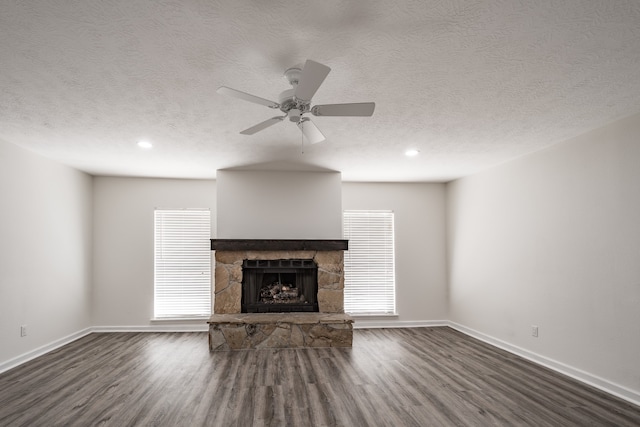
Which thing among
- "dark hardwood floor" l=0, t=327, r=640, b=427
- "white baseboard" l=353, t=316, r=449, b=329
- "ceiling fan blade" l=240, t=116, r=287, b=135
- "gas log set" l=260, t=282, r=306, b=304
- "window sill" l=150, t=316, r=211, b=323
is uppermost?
"ceiling fan blade" l=240, t=116, r=287, b=135

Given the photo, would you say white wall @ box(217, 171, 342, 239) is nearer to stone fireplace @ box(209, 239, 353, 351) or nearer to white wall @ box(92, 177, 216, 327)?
stone fireplace @ box(209, 239, 353, 351)

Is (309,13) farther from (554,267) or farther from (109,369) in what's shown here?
(109,369)

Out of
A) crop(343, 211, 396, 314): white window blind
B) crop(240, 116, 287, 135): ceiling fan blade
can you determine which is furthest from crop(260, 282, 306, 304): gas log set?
crop(240, 116, 287, 135): ceiling fan blade

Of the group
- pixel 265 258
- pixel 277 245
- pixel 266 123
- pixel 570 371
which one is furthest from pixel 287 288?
pixel 570 371

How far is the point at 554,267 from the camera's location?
4.18 meters

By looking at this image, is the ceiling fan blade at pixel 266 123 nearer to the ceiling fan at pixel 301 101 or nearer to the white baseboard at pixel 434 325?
the ceiling fan at pixel 301 101

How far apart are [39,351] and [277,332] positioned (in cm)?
290

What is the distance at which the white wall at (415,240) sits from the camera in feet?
21.3

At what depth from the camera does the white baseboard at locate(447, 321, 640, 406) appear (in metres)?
3.29

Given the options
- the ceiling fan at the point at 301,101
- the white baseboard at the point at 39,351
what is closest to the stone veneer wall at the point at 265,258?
the white baseboard at the point at 39,351

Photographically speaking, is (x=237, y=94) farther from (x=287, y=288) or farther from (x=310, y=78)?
(x=287, y=288)

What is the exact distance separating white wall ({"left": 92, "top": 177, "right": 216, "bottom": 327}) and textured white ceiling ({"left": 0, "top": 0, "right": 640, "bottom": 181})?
193 centimetres

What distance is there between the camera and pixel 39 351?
459 centimetres

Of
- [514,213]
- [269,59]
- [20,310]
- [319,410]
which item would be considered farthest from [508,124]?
[20,310]
